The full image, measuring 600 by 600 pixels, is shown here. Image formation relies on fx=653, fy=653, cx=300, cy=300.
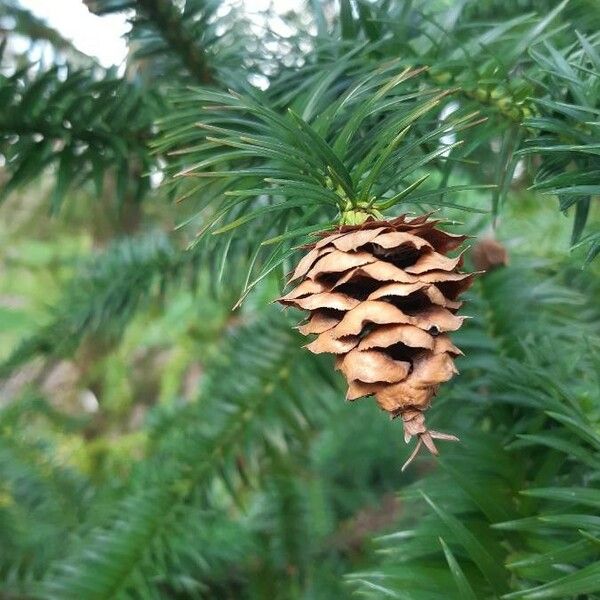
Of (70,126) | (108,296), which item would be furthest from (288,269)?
(108,296)

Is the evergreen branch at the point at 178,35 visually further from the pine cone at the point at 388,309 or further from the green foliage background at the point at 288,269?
the pine cone at the point at 388,309

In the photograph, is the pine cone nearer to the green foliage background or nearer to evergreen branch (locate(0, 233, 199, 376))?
the green foliage background

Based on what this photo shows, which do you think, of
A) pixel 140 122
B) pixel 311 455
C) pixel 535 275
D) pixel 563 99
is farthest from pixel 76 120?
pixel 311 455

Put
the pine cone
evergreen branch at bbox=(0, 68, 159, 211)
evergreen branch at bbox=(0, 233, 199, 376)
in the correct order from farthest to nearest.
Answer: evergreen branch at bbox=(0, 233, 199, 376) → evergreen branch at bbox=(0, 68, 159, 211) → the pine cone

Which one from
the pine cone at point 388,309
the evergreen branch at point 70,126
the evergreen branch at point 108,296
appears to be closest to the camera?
the pine cone at point 388,309

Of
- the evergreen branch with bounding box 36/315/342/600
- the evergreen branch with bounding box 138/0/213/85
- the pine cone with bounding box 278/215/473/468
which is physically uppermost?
the evergreen branch with bounding box 138/0/213/85

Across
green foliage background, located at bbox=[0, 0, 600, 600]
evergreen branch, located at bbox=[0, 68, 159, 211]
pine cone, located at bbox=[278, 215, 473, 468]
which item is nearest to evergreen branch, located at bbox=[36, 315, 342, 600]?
green foliage background, located at bbox=[0, 0, 600, 600]

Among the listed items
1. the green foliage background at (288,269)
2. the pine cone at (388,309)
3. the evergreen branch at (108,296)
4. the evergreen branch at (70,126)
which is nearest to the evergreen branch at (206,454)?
the green foliage background at (288,269)
